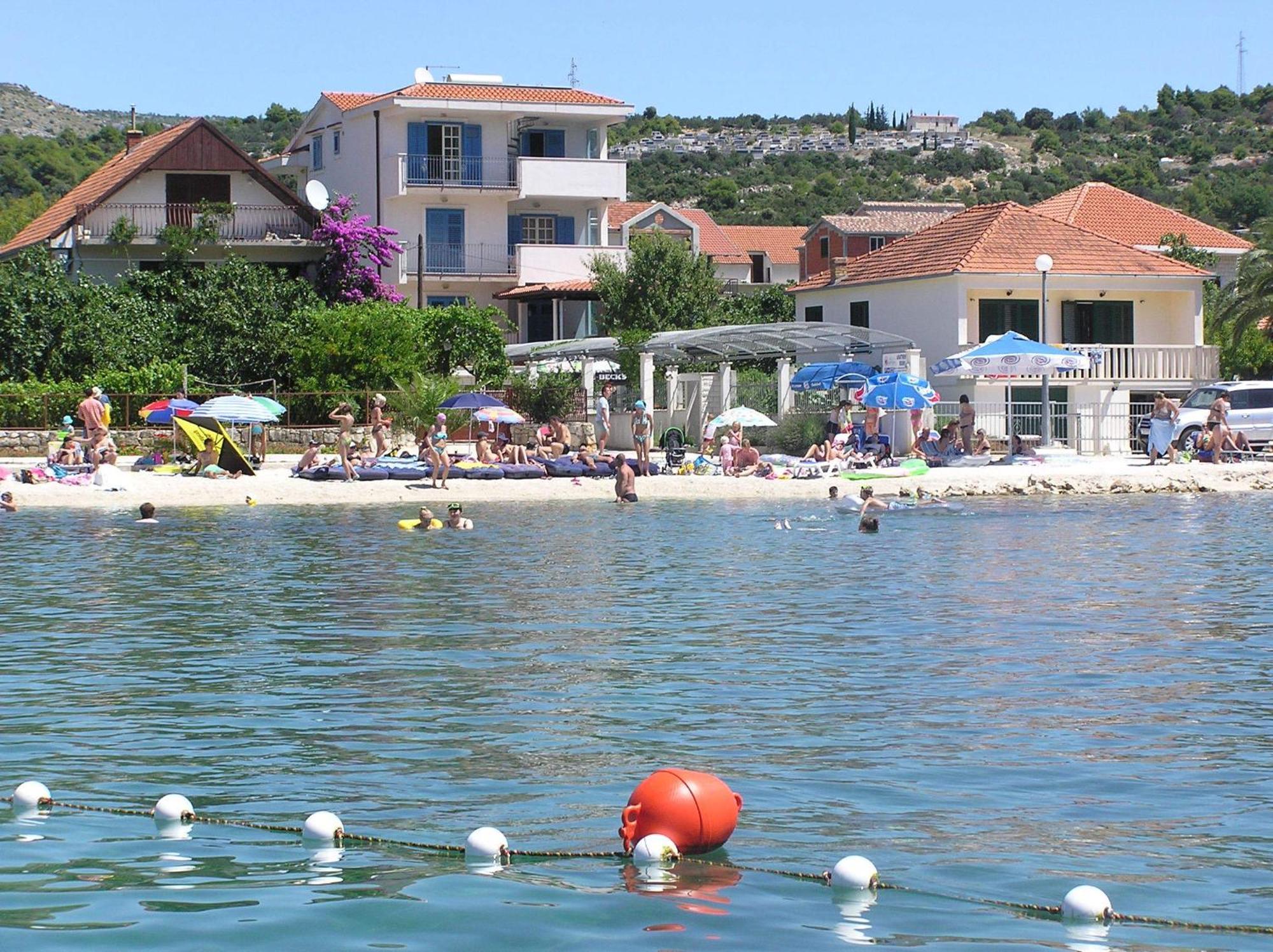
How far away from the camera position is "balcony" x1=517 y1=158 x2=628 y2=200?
5397 centimetres

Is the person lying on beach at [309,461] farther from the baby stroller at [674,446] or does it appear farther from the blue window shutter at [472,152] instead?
the blue window shutter at [472,152]

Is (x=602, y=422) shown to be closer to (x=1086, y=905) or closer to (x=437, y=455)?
(x=437, y=455)

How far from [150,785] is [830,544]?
1526cm

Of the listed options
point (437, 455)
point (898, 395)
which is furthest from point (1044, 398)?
point (437, 455)

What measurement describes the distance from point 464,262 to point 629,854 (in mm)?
47358

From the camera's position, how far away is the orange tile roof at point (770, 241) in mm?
88625

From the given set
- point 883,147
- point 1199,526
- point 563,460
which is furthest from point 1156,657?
point 883,147

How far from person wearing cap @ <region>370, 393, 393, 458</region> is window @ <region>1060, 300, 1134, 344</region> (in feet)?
57.8

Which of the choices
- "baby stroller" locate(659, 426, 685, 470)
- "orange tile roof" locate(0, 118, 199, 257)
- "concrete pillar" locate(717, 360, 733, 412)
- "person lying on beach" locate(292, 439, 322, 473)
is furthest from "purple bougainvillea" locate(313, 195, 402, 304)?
"person lying on beach" locate(292, 439, 322, 473)

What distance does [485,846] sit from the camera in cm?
783

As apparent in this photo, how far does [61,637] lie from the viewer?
48.8ft

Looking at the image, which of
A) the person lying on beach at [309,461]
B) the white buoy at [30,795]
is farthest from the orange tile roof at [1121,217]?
the white buoy at [30,795]

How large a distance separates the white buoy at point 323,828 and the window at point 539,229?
4820 cm

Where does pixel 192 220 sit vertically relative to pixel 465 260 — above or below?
above
